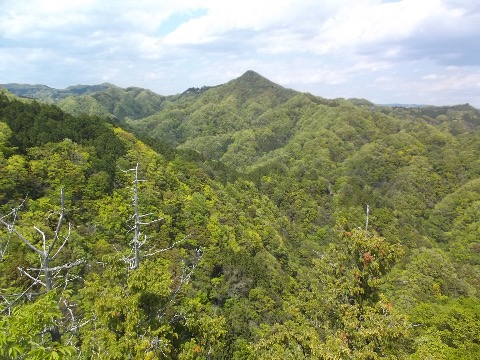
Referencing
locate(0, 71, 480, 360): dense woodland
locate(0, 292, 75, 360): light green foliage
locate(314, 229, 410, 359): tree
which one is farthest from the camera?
locate(314, 229, 410, 359): tree

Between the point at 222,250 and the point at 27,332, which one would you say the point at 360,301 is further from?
the point at 222,250

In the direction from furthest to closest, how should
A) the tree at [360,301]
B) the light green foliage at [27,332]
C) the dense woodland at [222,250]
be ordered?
the tree at [360,301] < the dense woodland at [222,250] < the light green foliage at [27,332]

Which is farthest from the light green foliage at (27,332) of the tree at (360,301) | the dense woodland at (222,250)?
the tree at (360,301)

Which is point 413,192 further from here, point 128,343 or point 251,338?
point 128,343

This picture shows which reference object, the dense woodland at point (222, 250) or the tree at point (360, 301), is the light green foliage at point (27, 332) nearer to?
the dense woodland at point (222, 250)

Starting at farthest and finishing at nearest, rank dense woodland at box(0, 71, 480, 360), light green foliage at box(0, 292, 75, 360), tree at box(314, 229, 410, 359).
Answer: tree at box(314, 229, 410, 359), dense woodland at box(0, 71, 480, 360), light green foliage at box(0, 292, 75, 360)

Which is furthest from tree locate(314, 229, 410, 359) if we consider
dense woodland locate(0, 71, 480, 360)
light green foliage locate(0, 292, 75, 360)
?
light green foliage locate(0, 292, 75, 360)

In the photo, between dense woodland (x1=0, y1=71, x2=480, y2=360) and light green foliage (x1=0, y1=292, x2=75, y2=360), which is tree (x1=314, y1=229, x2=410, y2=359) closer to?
dense woodland (x1=0, y1=71, x2=480, y2=360)

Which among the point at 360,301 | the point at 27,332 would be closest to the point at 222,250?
the point at 360,301

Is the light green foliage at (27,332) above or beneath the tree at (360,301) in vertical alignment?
above
